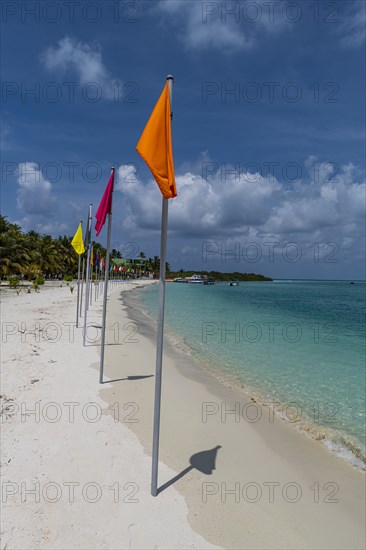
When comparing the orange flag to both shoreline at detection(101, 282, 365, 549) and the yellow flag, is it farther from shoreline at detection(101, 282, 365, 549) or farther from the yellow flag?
the yellow flag

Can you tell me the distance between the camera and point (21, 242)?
170ft

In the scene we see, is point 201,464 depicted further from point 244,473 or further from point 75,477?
point 75,477

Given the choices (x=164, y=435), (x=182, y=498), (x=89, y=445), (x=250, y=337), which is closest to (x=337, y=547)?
(x=182, y=498)

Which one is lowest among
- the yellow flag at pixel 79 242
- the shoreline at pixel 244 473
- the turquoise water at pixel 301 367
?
the turquoise water at pixel 301 367

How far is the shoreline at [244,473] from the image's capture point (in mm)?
4309

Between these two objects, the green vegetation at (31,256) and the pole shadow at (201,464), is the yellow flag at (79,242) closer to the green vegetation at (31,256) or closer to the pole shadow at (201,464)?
the pole shadow at (201,464)

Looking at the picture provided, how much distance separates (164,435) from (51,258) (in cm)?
6364

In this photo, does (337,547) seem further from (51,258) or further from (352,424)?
(51,258)

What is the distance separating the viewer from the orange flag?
4008 mm

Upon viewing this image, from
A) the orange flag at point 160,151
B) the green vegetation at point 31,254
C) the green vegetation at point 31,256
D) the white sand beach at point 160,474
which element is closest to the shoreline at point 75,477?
the white sand beach at point 160,474

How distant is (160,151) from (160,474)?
454 centimetres

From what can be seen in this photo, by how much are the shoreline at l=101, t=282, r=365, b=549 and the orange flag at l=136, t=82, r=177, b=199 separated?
404 centimetres

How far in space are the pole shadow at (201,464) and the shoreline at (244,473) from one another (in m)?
0.02

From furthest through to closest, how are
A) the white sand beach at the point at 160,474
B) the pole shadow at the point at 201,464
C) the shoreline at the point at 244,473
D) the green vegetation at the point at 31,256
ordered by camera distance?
the green vegetation at the point at 31,256, the pole shadow at the point at 201,464, the shoreline at the point at 244,473, the white sand beach at the point at 160,474
